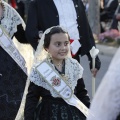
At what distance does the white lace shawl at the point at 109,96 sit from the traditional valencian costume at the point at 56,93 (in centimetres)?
162

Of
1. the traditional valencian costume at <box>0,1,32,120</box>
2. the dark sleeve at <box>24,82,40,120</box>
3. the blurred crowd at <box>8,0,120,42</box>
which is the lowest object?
the blurred crowd at <box>8,0,120,42</box>

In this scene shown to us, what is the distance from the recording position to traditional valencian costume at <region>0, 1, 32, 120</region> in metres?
5.62

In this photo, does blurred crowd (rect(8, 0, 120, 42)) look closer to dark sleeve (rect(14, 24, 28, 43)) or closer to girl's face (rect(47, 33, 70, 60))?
dark sleeve (rect(14, 24, 28, 43))

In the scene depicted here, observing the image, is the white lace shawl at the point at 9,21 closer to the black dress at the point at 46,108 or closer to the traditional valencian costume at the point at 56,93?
the traditional valencian costume at the point at 56,93

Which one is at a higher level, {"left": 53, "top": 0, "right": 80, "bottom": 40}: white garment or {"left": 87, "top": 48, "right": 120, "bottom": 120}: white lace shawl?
{"left": 87, "top": 48, "right": 120, "bottom": 120}: white lace shawl

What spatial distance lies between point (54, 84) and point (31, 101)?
24 centimetres

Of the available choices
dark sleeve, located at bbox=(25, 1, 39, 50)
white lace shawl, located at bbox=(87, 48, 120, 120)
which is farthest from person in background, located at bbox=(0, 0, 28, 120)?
white lace shawl, located at bbox=(87, 48, 120, 120)

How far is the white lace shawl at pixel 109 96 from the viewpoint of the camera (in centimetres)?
265

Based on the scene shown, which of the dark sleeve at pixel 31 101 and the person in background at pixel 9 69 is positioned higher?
the dark sleeve at pixel 31 101

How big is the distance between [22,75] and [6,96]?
24 centimetres

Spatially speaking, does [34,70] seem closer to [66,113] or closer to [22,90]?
[66,113]

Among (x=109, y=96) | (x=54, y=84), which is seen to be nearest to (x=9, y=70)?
(x=54, y=84)

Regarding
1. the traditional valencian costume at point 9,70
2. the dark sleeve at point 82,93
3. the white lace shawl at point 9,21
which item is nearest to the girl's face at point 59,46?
the dark sleeve at point 82,93

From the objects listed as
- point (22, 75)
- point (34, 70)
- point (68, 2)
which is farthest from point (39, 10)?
point (34, 70)
